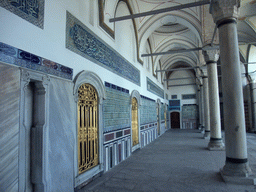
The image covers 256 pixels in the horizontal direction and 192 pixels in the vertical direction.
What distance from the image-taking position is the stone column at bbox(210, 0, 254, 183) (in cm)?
347

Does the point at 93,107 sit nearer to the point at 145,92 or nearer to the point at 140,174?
the point at 140,174

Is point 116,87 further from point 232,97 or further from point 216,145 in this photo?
point 216,145

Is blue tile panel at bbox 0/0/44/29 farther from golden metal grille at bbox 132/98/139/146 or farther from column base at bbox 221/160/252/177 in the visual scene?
golden metal grille at bbox 132/98/139/146

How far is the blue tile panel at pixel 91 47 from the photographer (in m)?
3.50

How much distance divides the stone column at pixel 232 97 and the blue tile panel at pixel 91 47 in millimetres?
2519

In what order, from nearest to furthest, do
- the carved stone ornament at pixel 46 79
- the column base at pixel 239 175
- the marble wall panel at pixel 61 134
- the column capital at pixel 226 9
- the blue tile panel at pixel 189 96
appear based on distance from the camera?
the carved stone ornament at pixel 46 79
the marble wall panel at pixel 61 134
the column base at pixel 239 175
the column capital at pixel 226 9
the blue tile panel at pixel 189 96

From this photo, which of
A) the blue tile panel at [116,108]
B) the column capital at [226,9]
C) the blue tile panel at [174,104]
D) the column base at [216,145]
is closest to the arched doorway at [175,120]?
the blue tile panel at [174,104]

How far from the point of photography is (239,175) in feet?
11.4

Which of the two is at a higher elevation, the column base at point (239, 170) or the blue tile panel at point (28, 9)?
the blue tile panel at point (28, 9)

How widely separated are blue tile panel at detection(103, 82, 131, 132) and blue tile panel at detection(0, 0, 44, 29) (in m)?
2.26

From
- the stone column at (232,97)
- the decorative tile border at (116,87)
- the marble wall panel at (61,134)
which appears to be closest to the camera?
the marble wall panel at (61,134)

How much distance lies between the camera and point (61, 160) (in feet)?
9.84

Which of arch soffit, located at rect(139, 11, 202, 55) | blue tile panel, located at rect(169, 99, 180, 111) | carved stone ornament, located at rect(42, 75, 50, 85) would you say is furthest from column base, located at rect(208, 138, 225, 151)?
blue tile panel, located at rect(169, 99, 180, 111)

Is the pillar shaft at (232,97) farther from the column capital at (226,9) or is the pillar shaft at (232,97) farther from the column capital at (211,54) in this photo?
the column capital at (211,54)
